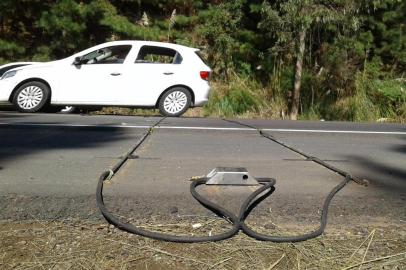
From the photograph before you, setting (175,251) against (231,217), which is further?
(231,217)

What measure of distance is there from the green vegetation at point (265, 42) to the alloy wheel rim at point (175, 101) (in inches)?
144

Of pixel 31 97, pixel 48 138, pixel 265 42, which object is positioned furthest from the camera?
pixel 265 42

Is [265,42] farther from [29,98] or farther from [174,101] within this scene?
[29,98]

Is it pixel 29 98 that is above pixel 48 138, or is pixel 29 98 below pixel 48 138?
above

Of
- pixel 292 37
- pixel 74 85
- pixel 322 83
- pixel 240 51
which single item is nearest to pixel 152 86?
pixel 74 85

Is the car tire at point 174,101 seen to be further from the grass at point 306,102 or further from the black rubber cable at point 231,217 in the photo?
the black rubber cable at point 231,217

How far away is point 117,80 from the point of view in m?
10.8

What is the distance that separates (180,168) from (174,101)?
22.0 ft

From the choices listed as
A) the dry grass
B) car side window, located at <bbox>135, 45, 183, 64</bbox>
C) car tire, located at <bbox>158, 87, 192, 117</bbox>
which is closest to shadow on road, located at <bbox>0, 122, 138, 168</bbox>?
the dry grass

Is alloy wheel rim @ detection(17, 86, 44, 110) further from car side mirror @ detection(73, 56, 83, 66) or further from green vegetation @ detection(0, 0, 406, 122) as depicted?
green vegetation @ detection(0, 0, 406, 122)

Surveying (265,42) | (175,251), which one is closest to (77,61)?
(265,42)

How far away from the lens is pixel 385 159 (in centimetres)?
538

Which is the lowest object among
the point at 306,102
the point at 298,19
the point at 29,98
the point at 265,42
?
the point at 306,102

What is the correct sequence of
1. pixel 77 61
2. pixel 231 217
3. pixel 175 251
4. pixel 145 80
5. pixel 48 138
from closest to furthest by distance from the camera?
pixel 175 251 < pixel 231 217 < pixel 48 138 < pixel 77 61 < pixel 145 80
